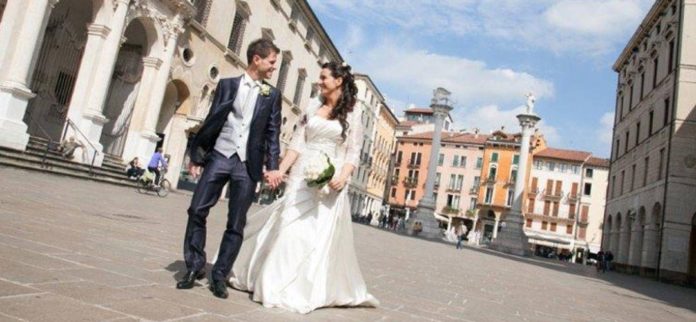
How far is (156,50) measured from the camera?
20.1m

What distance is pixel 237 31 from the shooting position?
26516mm

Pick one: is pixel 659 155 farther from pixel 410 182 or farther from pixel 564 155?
pixel 410 182

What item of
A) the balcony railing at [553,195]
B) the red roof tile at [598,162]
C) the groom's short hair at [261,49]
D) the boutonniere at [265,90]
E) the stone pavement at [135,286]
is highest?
the red roof tile at [598,162]

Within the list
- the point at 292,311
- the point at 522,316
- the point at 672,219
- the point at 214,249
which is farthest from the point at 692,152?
the point at 292,311

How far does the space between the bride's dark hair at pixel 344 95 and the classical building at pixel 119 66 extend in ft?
43.0

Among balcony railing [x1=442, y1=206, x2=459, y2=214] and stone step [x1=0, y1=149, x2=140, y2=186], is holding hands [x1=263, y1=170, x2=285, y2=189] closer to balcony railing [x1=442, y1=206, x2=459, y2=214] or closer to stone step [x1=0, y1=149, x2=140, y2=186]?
stone step [x1=0, y1=149, x2=140, y2=186]

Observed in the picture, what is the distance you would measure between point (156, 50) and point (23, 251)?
1725cm

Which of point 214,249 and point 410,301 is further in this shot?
point 214,249

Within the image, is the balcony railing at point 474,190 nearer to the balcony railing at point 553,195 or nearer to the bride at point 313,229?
the balcony railing at point 553,195

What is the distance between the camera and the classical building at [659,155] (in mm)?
24609

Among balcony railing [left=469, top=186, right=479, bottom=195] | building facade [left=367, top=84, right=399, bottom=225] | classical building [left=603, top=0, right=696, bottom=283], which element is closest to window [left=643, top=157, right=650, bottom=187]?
classical building [left=603, top=0, right=696, bottom=283]

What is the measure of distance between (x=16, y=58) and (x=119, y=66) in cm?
648

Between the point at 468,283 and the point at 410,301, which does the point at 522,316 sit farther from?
the point at 468,283

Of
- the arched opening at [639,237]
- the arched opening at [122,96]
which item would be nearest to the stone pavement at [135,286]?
the arched opening at [122,96]
